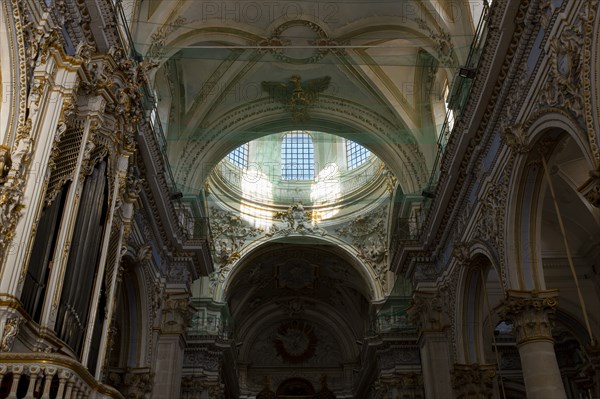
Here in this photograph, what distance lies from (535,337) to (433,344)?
19.6ft

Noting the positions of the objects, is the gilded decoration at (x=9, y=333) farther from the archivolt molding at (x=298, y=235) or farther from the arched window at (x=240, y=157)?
the arched window at (x=240, y=157)

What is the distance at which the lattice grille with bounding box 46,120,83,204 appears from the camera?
28.0 feet

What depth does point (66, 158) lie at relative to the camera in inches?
353

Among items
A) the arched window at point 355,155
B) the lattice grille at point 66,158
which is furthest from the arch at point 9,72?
the arched window at point 355,155

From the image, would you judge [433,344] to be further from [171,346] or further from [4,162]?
[4,162]

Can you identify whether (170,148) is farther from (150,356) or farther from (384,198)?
(384,198)

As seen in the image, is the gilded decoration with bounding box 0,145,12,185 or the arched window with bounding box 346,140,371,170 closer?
the gilded decoration with bounding box 0,145,12,185

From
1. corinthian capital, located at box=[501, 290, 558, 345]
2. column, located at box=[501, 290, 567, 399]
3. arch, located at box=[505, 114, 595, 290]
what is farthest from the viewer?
arch, located at box=[505, 114, 595, 290]

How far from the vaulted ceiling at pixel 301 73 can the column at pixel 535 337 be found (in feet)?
21.0

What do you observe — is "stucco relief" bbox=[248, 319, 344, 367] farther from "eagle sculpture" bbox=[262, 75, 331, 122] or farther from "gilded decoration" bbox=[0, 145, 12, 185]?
"gilded decoration" bbox=[0, 145, 12, 185]

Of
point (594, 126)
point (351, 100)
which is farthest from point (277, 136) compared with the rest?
point (594, 126)

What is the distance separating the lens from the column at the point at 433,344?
16.5 metres

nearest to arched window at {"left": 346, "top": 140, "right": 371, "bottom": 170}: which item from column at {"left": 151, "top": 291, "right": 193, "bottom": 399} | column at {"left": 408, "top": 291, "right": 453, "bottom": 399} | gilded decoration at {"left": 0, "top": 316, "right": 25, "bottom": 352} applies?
column at {"left": 408, "top": 291, "right": 453, "bottom": 399}

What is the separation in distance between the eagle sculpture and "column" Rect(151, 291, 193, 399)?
23.3ft
